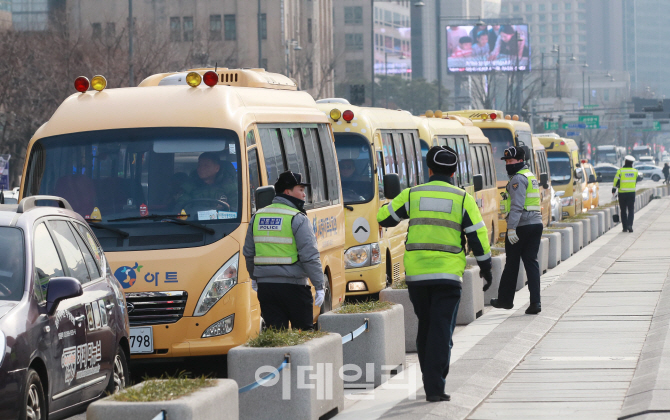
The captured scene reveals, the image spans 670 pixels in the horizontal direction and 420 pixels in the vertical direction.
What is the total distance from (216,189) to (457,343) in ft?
10.5

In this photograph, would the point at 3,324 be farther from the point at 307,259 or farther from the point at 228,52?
the point at 228,52

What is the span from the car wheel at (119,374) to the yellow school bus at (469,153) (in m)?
11.2

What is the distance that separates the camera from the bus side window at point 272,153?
35.0 ft

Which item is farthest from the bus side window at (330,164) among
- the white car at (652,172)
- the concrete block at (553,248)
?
the white car at (652,172)

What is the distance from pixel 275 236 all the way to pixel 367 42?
404 feet

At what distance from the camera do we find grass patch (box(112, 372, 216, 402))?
5.73 meters

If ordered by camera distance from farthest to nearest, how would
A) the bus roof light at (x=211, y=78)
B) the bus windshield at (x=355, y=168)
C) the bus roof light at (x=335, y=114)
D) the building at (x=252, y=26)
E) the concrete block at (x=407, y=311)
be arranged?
1. the building at (x=252, y=26)
2. the bus roof light at (x=335, y=114)
3. the bus windshield at (x=355, y=168)
4. the concrete block at (x=407, y=311)
5. the bus roof light at (x=211, y=78)

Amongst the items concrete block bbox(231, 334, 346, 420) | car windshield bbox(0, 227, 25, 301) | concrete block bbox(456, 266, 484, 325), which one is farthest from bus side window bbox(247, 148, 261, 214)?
concrete block bbox(456, 266, 484, 325)

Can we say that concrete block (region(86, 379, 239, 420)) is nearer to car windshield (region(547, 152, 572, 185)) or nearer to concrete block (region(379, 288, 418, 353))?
concrete block (region(379, 288, 418, 353))

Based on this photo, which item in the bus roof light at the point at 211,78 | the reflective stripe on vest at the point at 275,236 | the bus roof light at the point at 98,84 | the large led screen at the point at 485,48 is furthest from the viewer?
the large led screen at the point at 485,48

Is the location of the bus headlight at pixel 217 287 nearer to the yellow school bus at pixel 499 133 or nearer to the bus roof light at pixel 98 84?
the bus roof light at pixel 98 84

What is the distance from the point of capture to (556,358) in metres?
10.4

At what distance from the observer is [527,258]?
13.7m

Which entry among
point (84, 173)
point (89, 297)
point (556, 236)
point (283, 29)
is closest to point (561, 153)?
point (556, 236)
